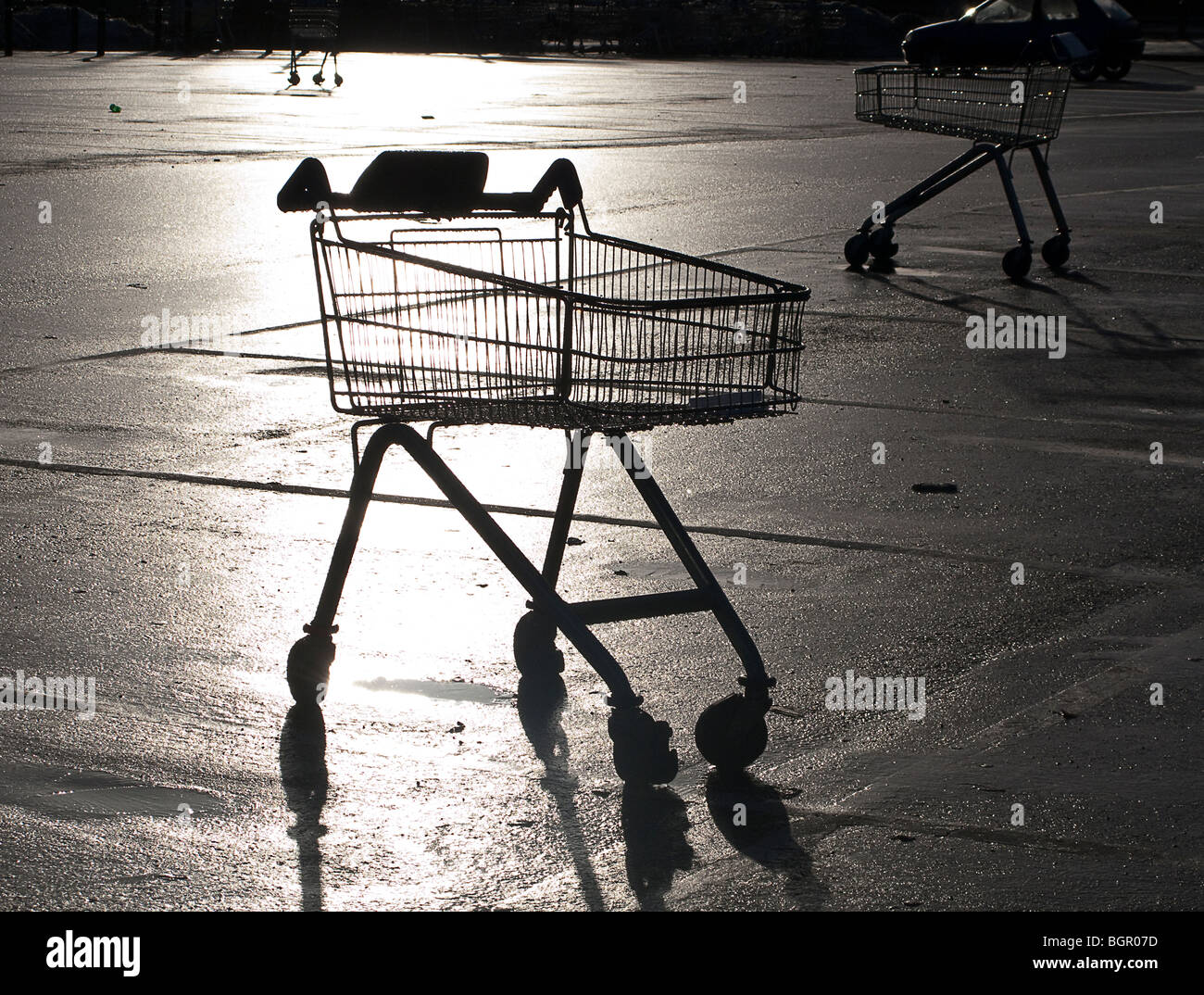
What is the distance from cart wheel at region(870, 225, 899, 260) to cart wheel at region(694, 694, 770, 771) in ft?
27.9

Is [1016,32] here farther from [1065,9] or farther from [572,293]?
[572,293]

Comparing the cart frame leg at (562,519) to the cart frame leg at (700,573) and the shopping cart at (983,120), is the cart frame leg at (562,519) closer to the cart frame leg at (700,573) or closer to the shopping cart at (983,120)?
the cart frame leg at (700,573)

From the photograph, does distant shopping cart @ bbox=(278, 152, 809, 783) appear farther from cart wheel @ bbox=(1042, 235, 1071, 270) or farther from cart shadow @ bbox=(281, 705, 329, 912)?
cart wheel @ bbox=(1042, 235, 1071, 270)

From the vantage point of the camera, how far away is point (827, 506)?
251 inches

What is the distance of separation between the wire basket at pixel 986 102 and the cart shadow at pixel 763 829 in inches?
330

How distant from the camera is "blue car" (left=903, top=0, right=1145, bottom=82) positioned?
35094mm

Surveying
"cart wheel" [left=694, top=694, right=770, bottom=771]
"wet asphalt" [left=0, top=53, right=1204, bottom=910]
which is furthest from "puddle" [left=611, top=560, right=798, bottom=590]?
"cart wheel" [left=694, top=694, right=770, bottom=771]

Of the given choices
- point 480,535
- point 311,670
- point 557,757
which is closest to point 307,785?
point 311,670

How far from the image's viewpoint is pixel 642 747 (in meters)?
3.85

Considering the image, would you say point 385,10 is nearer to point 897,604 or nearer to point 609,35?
point 609,35

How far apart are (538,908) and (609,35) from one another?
51.3 meters

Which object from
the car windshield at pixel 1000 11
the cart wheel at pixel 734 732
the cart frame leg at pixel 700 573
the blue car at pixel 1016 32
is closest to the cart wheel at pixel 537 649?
the cart frame leg at pixel 700 573

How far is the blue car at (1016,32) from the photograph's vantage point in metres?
35.1
